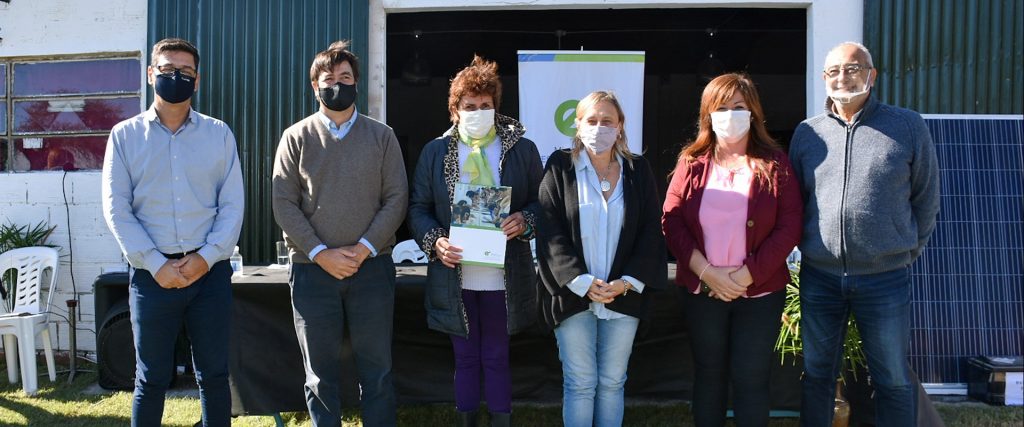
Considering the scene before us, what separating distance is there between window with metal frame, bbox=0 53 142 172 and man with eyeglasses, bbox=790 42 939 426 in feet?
16.3

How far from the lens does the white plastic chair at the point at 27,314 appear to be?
4238 millimetres

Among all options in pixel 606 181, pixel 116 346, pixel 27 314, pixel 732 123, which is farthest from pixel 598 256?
pixel 27 314

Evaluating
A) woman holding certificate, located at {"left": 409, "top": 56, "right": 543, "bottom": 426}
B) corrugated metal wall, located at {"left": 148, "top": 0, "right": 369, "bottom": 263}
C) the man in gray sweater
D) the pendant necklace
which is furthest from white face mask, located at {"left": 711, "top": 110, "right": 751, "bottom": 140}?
corrugated metal wall, located at {"left": 148, "top": 0, "right": 369, "bottom": 263}

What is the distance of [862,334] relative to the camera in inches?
103

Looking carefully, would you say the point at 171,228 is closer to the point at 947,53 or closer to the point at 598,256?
the point at 598,256

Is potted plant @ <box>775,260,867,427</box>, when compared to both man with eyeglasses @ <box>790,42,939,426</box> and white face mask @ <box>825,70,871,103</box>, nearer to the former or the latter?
man with eyeglasses @ <box>790,42,939,426</box>

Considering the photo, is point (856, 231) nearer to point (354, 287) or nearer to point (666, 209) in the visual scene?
point (666, 209)

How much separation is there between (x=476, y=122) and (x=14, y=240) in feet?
13.7

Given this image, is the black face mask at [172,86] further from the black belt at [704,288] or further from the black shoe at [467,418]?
the black belt at [704,288]

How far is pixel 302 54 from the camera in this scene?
491 cm

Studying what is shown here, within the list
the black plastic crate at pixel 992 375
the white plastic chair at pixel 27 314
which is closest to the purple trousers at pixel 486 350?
the black plastic crate at pixel 992 375

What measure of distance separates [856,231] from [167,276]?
2.65 meters

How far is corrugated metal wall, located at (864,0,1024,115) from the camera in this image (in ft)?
15.1

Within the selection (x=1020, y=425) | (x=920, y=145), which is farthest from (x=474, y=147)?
(x=1020, y=425)
